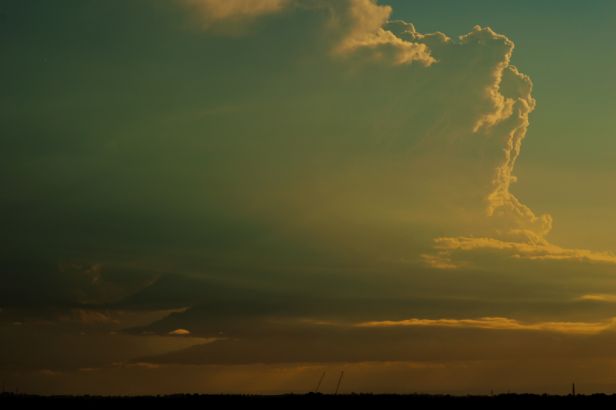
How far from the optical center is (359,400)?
99.2 metres

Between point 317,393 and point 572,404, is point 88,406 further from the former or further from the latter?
point 572,404

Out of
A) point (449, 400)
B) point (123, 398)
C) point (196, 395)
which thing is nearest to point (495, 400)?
point (449, 400)

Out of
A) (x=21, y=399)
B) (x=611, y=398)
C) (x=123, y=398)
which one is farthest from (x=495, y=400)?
(x=21, y=399)

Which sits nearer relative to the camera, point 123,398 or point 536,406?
point 536,406

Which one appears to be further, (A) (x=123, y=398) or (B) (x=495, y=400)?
(A) (x=123, y=398)

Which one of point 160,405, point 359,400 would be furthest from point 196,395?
point 359,400

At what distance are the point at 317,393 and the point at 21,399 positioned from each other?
90.6 ft

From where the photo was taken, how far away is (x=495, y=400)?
100m

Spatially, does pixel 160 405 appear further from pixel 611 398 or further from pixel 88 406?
pixel 611 398

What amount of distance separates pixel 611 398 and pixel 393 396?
64.3 feet

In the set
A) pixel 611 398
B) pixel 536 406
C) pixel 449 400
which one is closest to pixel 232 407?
pixel 449 400

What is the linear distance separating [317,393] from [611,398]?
2645 cm

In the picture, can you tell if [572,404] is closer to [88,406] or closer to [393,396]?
[393,396]

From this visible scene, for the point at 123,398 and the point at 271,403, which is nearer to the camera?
the point at 271,403
